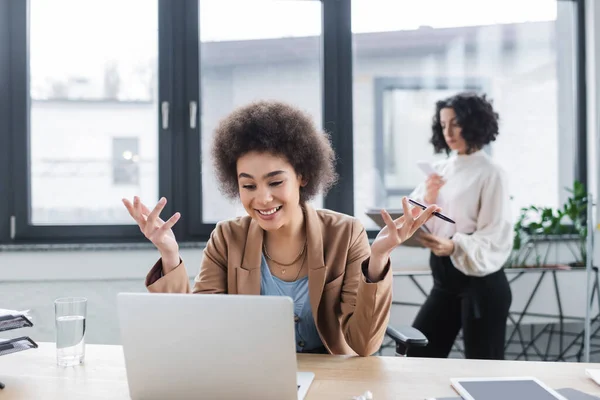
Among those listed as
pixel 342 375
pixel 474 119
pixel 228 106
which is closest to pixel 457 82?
pixel 474 119

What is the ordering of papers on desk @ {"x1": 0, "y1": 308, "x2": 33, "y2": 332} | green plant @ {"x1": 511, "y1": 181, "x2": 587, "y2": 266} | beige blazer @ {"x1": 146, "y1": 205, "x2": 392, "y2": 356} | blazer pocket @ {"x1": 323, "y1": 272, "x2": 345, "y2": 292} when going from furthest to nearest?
green plant @ {"x1": 511, "y1": 181, "x2": 587, "y2": 266} → blazer pocket @ {"x1": 323, "y1": 272, "x2": 345, "y2": 292} → beige blazer @ {"x1": 146, "y1": 205, "x2": 392, "y2": 356} → papers on desk @ {"x1": 0, "y1": 308, "x2": 33, "y2": 332}

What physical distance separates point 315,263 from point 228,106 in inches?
64.6

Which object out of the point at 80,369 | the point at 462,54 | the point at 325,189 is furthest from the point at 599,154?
the point at 80,369

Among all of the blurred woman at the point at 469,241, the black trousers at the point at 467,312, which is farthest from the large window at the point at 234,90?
the black trousers at the point at 467,312

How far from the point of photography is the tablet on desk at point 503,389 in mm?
1065

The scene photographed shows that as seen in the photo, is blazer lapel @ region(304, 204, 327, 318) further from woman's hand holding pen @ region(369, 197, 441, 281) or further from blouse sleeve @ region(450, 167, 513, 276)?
blouse sleeve @ region(450, 167, 513, 276)

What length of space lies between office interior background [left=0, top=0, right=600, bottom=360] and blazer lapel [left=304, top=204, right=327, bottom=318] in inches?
49.0

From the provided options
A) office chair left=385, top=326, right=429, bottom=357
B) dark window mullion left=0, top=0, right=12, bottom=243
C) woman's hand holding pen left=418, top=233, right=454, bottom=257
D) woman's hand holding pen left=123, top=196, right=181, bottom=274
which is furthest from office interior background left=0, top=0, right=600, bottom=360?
woman's hand holding pen left=123, top=196, right=181, bottom=274

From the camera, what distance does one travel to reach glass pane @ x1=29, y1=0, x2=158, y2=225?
9.71 feet

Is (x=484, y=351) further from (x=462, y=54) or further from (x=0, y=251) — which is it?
(x=0, y=251)

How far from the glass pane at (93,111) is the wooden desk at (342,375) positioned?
65.5 inches

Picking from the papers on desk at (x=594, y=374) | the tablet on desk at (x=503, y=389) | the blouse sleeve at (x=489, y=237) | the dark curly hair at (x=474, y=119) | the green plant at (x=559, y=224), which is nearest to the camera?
the tablet on desk at (x=503, y=389)

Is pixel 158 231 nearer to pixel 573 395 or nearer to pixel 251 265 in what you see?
pixel 251 265

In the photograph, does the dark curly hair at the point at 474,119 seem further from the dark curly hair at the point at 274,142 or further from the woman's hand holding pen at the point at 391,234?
the woman's hand holding pen at the point at 391,234
